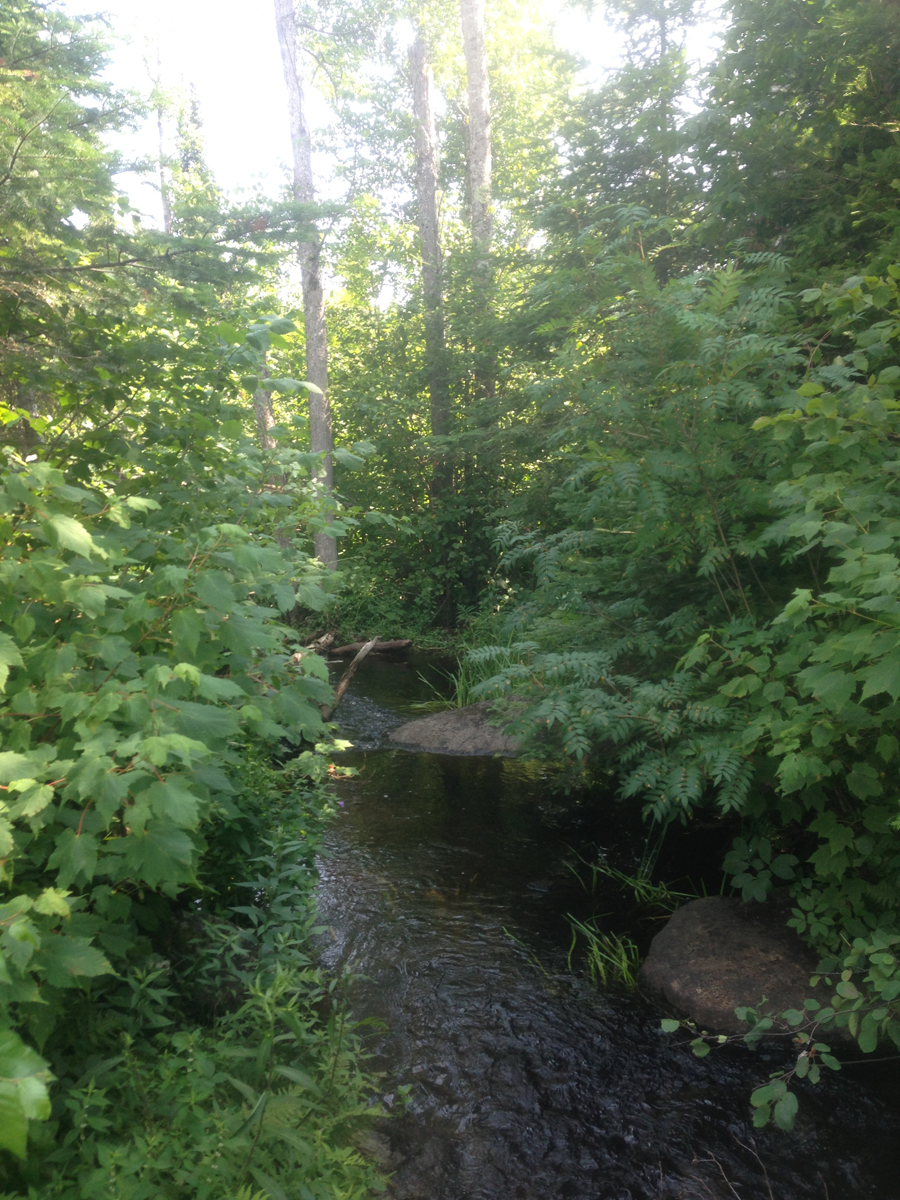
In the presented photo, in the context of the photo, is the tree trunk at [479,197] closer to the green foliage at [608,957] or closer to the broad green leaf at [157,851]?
the green foliage at [608,957]

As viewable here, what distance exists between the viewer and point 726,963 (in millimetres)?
3676

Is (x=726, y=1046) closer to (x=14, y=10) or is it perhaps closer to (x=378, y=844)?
(x=378, y=844)

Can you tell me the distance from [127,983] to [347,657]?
8447mm

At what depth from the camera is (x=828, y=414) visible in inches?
103

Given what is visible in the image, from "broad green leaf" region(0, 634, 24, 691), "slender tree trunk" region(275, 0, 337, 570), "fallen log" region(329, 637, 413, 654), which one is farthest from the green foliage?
"slender tree trunk" region(275, 0, 337, 570)

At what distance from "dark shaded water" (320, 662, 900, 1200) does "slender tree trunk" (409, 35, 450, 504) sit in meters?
8.44

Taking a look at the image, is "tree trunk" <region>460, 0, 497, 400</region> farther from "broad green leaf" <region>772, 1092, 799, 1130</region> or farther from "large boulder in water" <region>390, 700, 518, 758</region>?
"broad green leaf" <region>772, 1092, 799, 1130</region>

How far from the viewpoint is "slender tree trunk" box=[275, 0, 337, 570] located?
39.3ft

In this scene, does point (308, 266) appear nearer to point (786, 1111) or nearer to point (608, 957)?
point (608, 957)

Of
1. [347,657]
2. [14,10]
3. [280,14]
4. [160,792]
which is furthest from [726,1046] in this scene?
[280,14]

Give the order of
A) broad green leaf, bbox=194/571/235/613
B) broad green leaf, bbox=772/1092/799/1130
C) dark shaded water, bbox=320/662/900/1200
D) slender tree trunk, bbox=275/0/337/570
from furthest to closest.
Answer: slender tree trunk, bbox=275/0/337/570 → dark shaded water, bbox=320/662/900/1200 → broad green leaf, bbox=772/1092/799/1130 → broad green leaf, bbox=194/571/235/613

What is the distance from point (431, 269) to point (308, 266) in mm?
2338

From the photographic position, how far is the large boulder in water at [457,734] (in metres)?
7.41

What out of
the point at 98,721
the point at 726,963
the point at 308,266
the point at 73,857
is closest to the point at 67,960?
the point at 73,857
